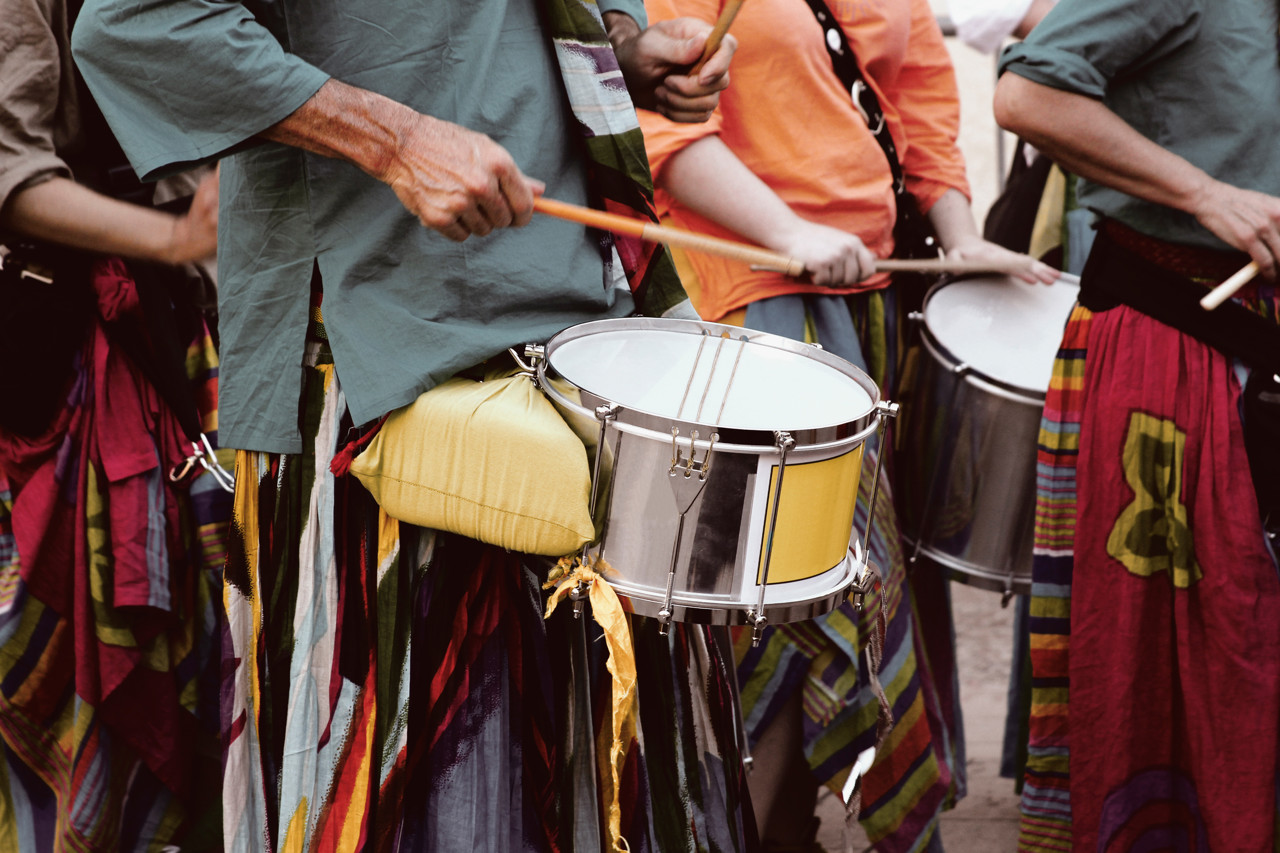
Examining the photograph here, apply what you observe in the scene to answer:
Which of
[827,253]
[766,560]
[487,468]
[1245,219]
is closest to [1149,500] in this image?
[1245,219]

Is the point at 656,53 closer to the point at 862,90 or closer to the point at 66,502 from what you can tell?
the point at 862,90

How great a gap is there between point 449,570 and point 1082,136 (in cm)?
131

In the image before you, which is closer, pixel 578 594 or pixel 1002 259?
pixel 578 594

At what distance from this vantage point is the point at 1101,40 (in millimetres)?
2127

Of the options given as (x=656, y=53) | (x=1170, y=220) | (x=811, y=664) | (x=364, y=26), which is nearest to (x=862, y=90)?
(x=1170, y=220)

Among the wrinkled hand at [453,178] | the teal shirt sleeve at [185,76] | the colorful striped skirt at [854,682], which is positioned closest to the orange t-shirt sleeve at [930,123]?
the colorful striped skirt at [854,682]

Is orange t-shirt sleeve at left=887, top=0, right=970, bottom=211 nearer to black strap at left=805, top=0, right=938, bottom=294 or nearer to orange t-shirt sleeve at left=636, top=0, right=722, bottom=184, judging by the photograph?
black strap at left=805, top=0, right=938, bottom=294

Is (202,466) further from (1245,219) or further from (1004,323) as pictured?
(1245,219)

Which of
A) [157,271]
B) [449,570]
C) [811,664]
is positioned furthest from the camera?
[811,664]

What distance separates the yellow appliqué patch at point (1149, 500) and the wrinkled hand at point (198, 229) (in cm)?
157

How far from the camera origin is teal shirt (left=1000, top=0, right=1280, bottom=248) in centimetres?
212

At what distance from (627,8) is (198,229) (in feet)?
2.52

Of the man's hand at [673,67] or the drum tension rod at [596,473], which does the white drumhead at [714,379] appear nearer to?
the drum tension rod at [596,473]

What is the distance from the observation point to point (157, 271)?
233 centimetres
